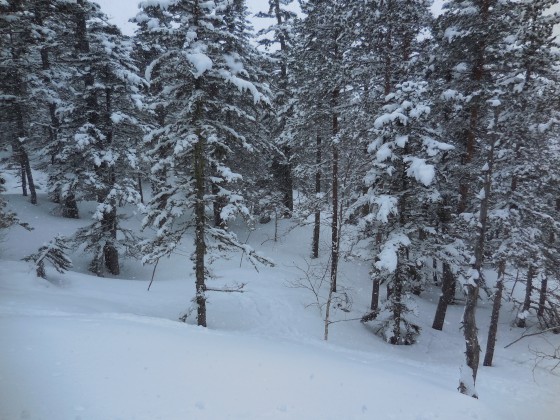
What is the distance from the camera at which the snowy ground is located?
22.1 ft

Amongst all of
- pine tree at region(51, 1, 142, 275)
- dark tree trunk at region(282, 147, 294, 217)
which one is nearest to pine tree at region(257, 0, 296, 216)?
dark tree trunk at region(282, 147, 294, 217)

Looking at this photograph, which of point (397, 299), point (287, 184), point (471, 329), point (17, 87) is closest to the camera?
point (471, 329)

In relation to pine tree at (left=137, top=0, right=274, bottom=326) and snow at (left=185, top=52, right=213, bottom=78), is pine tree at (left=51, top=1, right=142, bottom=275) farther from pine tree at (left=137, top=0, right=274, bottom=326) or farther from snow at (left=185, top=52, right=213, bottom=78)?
snow at (left=185, top=52, right=213, bottom=78)

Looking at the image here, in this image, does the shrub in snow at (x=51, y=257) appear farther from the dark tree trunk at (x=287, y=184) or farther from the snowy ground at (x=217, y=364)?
the dark tree trunk at (x=287, y=184)

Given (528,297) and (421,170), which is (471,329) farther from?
(528,297)

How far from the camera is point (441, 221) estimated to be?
55.8ft

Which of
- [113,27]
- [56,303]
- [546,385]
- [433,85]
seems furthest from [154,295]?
[546,385]

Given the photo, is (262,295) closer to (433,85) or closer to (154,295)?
(154,295)

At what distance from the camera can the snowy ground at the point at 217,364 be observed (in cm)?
673

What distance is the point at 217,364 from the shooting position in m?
8.59

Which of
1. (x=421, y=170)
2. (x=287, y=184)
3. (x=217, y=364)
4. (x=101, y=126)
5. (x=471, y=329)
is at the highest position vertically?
(x=101, y=126)

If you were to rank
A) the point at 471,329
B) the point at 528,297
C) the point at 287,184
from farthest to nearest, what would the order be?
the point at 287,184, the point at 528,297, the point at 471,329

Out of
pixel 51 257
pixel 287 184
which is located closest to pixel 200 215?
pixel 51 257

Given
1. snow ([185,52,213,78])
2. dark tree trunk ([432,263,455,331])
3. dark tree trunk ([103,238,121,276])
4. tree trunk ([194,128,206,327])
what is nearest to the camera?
snow ([185,52,213,78])
